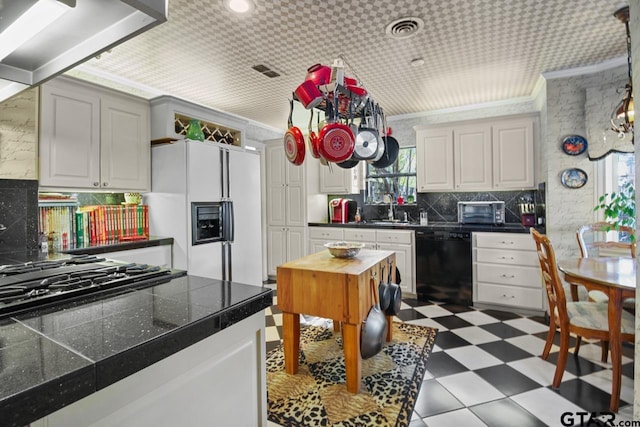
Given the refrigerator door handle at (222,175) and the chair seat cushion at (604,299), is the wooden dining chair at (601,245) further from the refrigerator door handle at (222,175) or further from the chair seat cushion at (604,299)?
the refrigerator door handle at (222,175)

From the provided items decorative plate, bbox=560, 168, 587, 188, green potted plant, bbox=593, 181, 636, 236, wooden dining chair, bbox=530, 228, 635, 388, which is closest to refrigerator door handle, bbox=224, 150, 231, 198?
wooden dining chair, bbox=530, 228, 635, 388

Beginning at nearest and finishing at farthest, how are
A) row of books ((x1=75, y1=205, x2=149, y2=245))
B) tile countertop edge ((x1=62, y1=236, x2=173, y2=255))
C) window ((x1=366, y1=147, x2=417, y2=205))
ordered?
tile countertop edge ((x1=62, y1=236, x2=173, y2=255)) → row of books ((x1=75, y1=205, x2=149, y2=245)) → window ((x1=366, y1=147, x2=417, y2=205))

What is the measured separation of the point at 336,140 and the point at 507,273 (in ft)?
8.73

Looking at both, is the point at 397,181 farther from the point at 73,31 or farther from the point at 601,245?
the point at 73,31

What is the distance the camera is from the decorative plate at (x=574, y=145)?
126 inches

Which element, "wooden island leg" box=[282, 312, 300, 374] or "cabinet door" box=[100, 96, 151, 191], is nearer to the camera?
"wooden island leg" box=[282, 312, 300, 374]

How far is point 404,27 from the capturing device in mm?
2408

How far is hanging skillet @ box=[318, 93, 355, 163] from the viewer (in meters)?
2.09

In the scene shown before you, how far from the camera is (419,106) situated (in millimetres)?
4340

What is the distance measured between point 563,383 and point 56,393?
268 centimetres

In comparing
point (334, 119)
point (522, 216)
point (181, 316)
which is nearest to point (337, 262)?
point (334, 119)

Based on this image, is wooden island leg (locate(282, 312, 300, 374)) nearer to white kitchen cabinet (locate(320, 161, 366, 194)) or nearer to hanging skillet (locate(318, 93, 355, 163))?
hanging skillet (locate(318, 93, 355, 163))

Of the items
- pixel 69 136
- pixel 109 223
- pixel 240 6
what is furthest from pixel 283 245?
pixel 240 6

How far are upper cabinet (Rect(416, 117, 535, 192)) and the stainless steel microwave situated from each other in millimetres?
196
